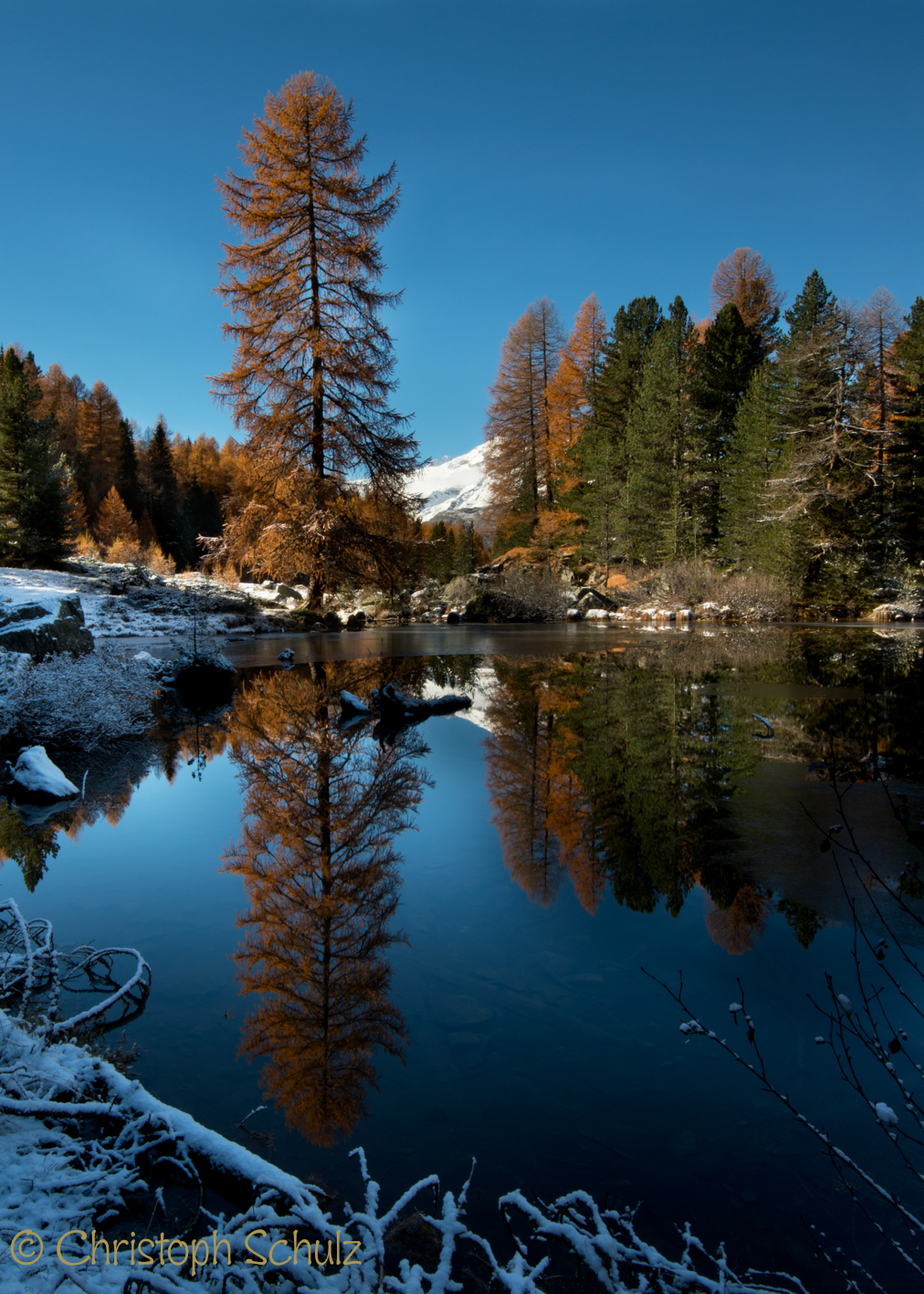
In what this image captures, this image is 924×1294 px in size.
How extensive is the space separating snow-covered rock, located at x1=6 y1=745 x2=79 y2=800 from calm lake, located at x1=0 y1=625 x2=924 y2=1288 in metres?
0.22

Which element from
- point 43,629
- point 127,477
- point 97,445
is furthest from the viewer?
point 97,445

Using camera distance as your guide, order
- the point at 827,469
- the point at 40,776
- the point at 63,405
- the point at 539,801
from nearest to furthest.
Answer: the point at 539,801 → the point at 40,776 → the point at 827,469 → the point at 63,405

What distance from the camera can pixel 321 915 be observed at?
9.21 feet

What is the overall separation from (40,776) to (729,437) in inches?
1207

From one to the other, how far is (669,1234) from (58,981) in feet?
7.24

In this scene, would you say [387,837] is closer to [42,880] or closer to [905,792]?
[42,880]

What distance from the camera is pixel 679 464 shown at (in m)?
Answer: 30.2

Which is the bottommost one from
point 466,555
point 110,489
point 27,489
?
point 466,555

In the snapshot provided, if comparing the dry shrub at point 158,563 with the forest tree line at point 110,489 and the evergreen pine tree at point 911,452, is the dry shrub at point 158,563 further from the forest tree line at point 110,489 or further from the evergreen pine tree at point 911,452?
the evergreen pine tree at point 911,452

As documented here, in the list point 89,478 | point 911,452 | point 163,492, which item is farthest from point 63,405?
point 911,452

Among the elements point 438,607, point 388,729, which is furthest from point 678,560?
point 388,729

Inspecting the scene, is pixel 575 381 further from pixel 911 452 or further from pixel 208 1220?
pixel 208 1220

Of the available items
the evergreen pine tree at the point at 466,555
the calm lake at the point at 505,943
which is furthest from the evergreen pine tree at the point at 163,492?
the calm lake at the point at 505,943

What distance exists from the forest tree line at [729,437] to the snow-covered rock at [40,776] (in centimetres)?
2390
